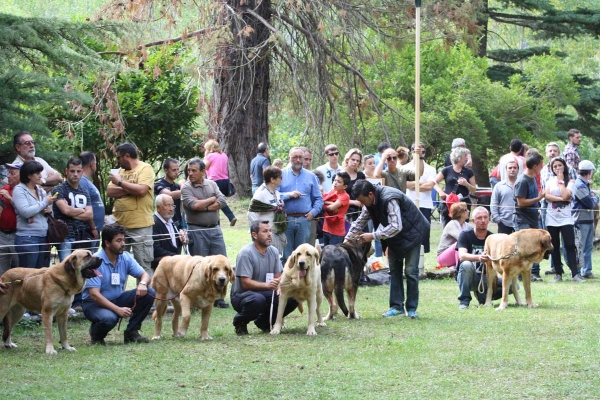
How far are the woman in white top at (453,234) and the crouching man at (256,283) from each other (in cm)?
352

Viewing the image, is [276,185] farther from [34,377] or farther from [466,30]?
[466,30]

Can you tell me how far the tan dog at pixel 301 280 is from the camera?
1002 cm

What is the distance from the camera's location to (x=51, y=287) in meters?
9.06

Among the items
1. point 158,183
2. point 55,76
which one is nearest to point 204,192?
point 158,183

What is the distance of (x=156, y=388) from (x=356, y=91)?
42.3 ft

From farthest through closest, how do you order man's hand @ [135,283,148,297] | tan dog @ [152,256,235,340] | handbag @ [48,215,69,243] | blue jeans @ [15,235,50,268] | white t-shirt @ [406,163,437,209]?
white t-shirt @ [406,163,437,209]
handbag @ [48,215,69,243]
blue jeans @ [15,235,50,268]
man's hand @ [135,283,148,297]
tan dog @ [152,256,235,340]

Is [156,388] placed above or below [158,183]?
below

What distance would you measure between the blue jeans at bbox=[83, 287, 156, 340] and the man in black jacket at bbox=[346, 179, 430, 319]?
8.65 ft

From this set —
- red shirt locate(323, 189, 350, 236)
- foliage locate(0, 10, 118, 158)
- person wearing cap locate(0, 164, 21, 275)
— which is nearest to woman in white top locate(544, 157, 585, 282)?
red shirt locate(323, 189, 350, 236)

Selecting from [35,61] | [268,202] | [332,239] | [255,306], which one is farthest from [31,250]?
[332,239]

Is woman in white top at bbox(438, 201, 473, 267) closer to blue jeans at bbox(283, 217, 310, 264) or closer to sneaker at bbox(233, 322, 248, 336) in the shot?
blue jeans at bbox(283, 217, 310, 264)

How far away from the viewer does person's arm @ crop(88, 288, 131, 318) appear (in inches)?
372

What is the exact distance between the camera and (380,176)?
1495 centimetres

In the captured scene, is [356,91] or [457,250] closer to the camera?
[457,250]
